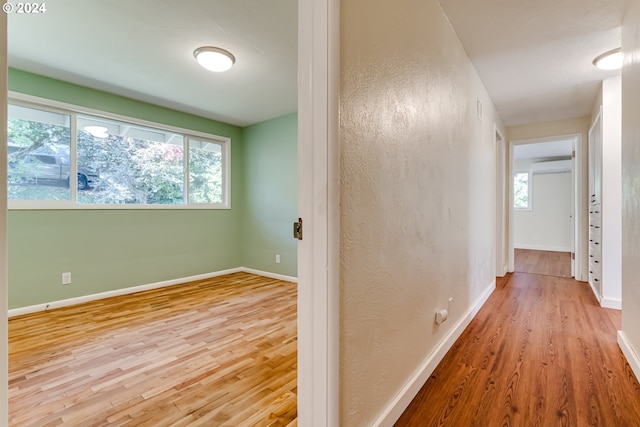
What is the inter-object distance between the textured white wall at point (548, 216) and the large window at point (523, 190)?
0.34 feet

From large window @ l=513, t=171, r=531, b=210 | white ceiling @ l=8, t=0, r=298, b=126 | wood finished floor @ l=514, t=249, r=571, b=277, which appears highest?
white ceiling @ l=8, t=0, r=298, b=126

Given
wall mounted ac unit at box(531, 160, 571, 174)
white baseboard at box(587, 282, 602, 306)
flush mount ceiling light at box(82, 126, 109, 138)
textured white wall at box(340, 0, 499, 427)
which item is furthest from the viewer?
wall mounted ac unit at box(531, 160, 571, 174)

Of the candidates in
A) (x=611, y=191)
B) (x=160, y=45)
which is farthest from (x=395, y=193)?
(x=611, y=191)

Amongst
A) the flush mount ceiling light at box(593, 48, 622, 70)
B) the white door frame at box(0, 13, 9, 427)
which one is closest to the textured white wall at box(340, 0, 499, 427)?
the white door frame at box(0, 13, 9, 427)

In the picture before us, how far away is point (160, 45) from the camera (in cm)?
230

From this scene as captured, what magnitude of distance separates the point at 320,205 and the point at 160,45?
89.2 inches

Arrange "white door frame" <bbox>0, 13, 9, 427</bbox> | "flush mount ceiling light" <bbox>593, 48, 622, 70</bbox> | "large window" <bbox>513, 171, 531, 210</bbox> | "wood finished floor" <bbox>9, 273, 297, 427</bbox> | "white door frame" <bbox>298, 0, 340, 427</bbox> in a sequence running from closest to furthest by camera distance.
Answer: "white door frame" <bbox>0, 13, 9, 427</bbox>, "white door frame" <bbox>298, 0, 340, 427</bbox>, "wood finished floor" <bbox>9, 273, 297, 427</bbox>, "flush mount ceiling light" <bbox>593, 48, 622, 70</bbox>, "large window" <bbox>513, 171, 531, 210</bbox>

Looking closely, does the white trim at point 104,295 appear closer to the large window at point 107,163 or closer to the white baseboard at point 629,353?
the large window at point 107,163

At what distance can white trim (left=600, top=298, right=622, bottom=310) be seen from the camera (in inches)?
110

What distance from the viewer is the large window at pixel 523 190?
7.25 m

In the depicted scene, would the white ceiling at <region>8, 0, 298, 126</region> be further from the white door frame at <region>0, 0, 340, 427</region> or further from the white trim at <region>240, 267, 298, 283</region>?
the white trim at <region>240, 267, 298, 283</region>

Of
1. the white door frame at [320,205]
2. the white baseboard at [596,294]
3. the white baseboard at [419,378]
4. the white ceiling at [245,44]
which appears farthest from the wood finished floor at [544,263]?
the white door frame at [320,205]

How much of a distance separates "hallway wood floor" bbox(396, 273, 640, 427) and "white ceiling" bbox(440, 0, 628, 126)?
224cm

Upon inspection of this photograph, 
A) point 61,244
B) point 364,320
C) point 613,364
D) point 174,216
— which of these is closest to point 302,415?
point 364,320
